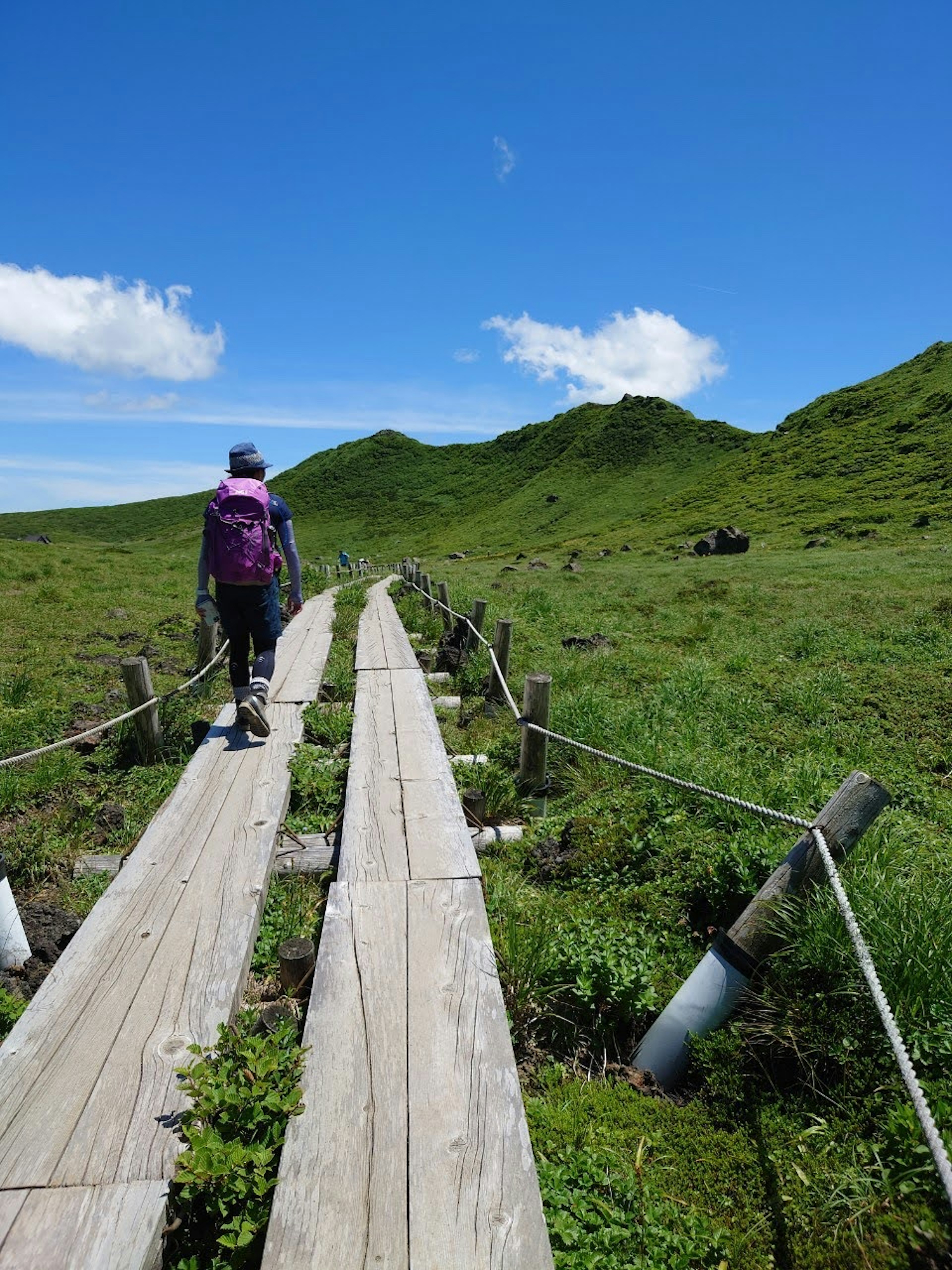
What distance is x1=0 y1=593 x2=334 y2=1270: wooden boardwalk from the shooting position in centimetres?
211

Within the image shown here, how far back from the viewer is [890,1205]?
2430 millimetres

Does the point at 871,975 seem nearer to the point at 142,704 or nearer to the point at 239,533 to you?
the point at 239,533

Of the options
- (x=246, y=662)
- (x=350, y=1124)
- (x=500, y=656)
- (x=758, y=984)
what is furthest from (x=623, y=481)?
(x=350, y=1124)

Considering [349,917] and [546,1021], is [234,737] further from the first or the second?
[546,1021]

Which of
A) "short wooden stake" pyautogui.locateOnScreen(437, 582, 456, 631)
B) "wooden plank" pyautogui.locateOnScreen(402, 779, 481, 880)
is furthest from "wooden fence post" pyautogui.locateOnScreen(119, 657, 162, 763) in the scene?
"short wooden stake" pyautogui.locateOnScreen(437, 582, 456, 631)

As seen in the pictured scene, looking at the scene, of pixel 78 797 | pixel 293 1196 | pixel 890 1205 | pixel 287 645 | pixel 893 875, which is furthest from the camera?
pixel 287 645

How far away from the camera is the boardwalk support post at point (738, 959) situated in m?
3.25

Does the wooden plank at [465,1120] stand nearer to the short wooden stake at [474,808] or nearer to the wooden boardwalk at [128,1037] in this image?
the wooden boardwalk at [128,1037]

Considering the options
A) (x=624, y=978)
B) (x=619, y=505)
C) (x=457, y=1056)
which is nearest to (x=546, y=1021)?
(x=624, y=978)

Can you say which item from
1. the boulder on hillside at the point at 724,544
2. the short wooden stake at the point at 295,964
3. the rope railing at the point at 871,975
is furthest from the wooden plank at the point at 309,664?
the boulder on hillside at the point at 724,544

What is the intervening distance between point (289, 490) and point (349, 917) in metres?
117

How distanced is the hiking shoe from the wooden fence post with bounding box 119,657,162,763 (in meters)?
0.96

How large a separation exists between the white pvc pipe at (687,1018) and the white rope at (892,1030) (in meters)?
0.62

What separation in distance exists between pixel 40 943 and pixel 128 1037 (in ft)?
4.63
